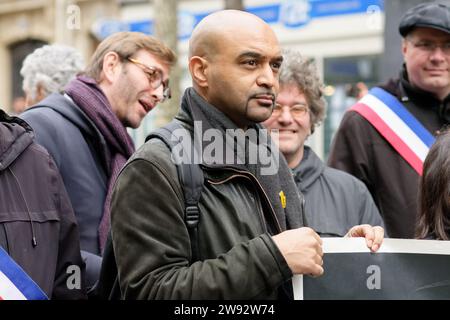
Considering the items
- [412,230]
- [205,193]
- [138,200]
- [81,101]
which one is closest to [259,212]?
[205,193]

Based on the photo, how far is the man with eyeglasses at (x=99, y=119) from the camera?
12.3 ft

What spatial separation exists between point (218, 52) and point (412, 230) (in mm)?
2040

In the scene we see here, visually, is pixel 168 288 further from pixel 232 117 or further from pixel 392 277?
pixel 392 277

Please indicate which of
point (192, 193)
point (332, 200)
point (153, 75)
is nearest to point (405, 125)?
point (332, 200)

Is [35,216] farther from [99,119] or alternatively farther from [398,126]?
[398,126]

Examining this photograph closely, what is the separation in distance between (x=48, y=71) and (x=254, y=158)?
7.82 feet

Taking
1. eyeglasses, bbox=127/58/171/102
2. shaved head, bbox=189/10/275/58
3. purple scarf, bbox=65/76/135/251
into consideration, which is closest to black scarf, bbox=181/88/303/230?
shaved head, bbox=189/10/275/58

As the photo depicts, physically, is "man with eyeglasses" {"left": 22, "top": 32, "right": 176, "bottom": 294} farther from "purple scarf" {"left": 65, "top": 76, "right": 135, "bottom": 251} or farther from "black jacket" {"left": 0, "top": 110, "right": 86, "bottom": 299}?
"black jacket" {"left": 0, "top": 110, "right": 86, "bottom": 299}

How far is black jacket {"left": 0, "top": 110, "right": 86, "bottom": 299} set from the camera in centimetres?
299

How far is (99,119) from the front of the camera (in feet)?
13.1

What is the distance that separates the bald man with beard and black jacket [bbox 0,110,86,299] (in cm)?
52

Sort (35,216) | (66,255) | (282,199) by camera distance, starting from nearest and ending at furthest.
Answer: (282,199)
(35,216)
(66,255)

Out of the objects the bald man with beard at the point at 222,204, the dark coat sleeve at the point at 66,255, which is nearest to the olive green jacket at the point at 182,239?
the bald man with beard at the point at 222,204

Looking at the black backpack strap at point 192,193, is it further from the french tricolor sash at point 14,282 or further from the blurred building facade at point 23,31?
the blurred building facade at point 23,31
